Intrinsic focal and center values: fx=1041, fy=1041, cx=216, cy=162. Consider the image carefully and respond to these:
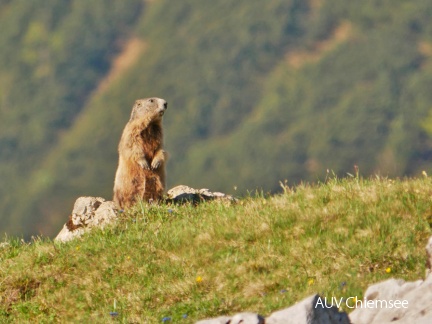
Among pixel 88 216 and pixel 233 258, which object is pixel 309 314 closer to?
pixel 233 258

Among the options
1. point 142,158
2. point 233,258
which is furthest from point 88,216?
point 233,258

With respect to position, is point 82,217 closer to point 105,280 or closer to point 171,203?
point 171,203

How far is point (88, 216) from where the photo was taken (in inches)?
723

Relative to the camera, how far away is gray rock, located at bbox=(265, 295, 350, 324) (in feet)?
31.4

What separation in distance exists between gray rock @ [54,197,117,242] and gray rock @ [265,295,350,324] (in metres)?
7.16

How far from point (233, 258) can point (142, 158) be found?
21.9ft

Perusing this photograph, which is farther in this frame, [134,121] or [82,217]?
Answer: [134,121]

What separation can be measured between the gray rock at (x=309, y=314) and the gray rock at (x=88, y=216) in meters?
7.16

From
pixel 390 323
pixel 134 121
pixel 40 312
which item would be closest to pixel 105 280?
pixel 40 312

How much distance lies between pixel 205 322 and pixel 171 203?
800 cm

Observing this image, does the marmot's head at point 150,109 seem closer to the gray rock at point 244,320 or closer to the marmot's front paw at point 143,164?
the marmot's front paw at point 143,164

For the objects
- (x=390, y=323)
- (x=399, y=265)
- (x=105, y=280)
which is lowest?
(x=390, y=323)

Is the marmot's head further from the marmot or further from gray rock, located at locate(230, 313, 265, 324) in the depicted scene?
gray rock, located at locate(230, 313, 265, 324)

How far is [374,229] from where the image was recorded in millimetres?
13680
